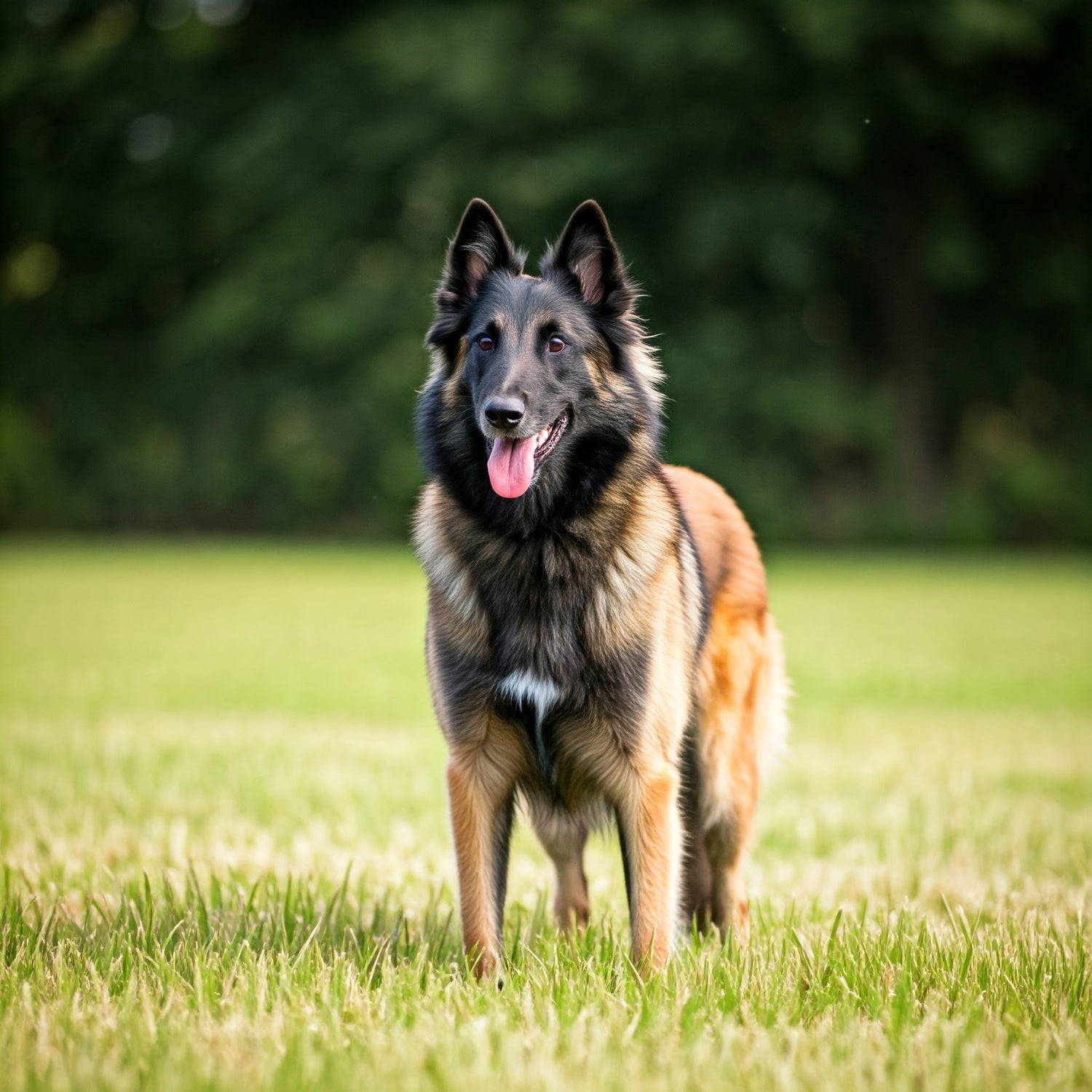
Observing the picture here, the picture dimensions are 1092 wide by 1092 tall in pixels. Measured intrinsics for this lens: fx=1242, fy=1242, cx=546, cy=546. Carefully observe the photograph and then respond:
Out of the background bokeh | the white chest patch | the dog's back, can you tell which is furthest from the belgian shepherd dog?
the background bokeh

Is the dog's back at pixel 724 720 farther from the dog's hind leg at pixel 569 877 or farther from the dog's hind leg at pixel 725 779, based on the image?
the dog's hind leg at pixel 569 877

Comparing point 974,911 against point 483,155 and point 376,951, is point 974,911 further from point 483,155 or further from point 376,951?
point 483,155

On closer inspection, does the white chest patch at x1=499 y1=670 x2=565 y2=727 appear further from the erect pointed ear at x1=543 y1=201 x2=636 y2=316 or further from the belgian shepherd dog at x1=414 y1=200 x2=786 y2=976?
the erect pointed ear at x1=543 y1=201 x2=636 y2=316

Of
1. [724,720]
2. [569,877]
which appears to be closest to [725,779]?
[724,720]

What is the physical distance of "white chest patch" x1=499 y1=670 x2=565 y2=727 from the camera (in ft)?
11.2

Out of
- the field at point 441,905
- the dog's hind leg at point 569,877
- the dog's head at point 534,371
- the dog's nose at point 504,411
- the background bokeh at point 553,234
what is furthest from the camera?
the background bokeh at point 553,234

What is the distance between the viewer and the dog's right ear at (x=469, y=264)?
3.81 meters

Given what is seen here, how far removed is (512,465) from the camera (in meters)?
3.46

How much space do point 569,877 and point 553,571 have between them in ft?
3.80

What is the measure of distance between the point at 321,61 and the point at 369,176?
3.70m

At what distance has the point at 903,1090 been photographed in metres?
2.53

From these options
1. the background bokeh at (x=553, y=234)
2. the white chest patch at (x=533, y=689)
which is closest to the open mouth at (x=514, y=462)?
the white chest patch at (x=533, y=689)

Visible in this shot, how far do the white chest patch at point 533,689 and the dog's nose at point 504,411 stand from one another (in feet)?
2.25

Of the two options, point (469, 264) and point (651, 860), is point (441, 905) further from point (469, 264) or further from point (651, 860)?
point (469, 264)
